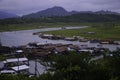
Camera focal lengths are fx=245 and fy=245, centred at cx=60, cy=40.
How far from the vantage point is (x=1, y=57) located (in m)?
47.6

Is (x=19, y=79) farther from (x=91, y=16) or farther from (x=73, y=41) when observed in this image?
(x=91, y=16)

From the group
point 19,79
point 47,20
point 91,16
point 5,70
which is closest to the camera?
point 19,79

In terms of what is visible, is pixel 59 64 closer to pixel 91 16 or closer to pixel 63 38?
pixel 63 38

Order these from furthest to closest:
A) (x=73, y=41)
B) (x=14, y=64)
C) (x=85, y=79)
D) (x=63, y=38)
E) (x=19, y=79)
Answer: (x=63, y=38)
(x=73, y=41)
(x=14, y=64)
(x=85, y=79)
(x=19, y=79)

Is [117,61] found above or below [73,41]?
above

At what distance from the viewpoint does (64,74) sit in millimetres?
16016

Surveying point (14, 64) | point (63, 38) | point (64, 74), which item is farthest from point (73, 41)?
point (64, 74)

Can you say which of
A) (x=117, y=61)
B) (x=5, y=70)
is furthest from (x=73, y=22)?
(x=117, y=61)

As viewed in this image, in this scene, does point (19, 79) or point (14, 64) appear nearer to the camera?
point (19, 79)

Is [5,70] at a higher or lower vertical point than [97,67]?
lower

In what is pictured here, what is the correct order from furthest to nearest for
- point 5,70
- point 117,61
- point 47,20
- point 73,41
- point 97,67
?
point 47,20 → point 73,41 → point 5,70 → point 117,61 → point 97,67

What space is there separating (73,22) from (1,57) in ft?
383

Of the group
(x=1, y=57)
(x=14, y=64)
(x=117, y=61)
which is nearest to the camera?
(x=117, y=61)

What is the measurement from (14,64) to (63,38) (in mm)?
44830
